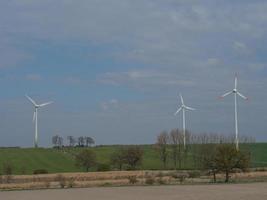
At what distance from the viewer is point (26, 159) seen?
13050 cm

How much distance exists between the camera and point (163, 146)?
129250mm

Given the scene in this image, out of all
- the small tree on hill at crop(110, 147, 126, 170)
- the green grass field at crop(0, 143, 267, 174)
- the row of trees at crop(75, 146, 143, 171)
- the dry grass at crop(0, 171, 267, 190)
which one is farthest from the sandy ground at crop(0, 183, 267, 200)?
the small tree on hill at crop(110, 147, 126, 170)

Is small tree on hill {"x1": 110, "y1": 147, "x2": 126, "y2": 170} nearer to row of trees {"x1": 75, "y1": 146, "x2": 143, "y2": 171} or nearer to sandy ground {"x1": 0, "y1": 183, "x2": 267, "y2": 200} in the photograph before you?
row of trees {"x1": 75, "y1": 146, "x2": 143, "y2": 171}

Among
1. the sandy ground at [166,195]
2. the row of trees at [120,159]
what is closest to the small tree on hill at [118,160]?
the row of trees at [120,159]

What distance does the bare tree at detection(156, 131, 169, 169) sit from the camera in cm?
12519

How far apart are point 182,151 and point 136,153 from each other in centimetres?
1898

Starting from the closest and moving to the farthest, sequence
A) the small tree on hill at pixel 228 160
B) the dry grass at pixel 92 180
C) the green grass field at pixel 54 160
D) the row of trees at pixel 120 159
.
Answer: the dry grass at pixel 92 180, the small tree on hill at pixel 228 160, the row of trees at pixel 120 159, the green grass field at pixel 54 160

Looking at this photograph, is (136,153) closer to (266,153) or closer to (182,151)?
(182,151)

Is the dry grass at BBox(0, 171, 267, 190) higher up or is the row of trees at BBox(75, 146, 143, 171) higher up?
the row of trees at BBox(75, 146, 143, 171)

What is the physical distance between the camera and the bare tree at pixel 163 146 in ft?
411

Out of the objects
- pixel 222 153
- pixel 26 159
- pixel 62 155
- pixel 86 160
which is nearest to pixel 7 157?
pixel 26 159

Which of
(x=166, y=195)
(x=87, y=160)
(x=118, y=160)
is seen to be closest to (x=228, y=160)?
(x=166, y=195)

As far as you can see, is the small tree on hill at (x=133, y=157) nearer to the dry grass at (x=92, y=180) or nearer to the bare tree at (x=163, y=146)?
the bare tree at (x=163, y=146)

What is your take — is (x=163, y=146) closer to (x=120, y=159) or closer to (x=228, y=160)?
(x=120, y=159)
